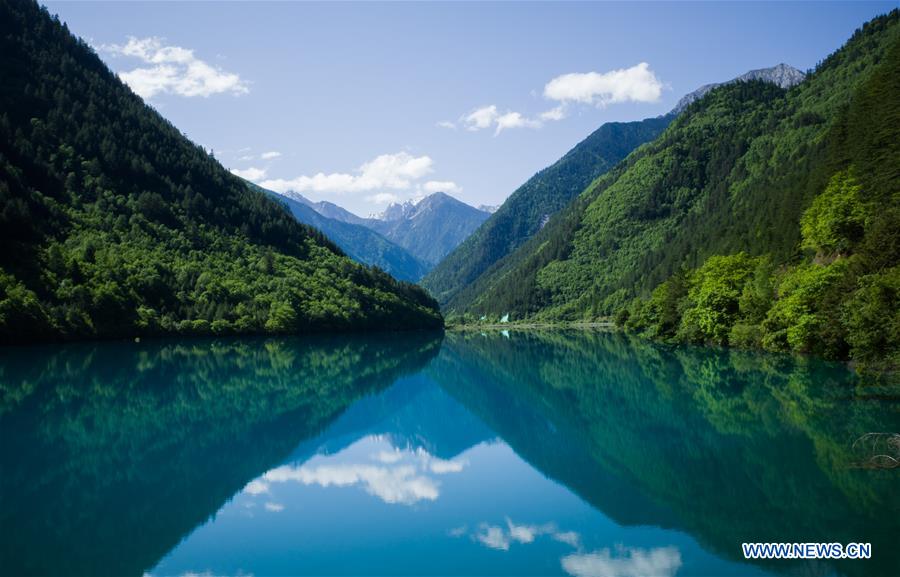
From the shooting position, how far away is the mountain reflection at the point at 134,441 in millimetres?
14664

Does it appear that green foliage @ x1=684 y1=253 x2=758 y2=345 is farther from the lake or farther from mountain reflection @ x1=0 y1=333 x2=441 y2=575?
mountain reflection @ x1=0 y1=333 x2=441 y2=575

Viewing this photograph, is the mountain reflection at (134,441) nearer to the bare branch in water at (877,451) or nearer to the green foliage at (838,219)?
the bare branch in water at (877,451)

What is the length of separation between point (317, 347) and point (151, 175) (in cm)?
7054

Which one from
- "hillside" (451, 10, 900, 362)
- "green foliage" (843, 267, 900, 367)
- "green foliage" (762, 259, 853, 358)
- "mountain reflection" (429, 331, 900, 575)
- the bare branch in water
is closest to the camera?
"mountain reflection" (429, 331, 900, 575)

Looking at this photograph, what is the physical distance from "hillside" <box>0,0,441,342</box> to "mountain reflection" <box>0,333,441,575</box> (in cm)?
2571

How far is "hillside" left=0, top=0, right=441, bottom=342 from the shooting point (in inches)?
3282

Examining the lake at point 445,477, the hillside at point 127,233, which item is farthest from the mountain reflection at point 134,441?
the hillside at point 127,233

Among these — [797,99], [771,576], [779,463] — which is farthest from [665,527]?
[797,99]

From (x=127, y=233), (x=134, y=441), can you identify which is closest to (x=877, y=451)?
(x=134, y=441)

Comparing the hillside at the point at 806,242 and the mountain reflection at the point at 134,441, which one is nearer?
the mountain reflection at the point at 134,441

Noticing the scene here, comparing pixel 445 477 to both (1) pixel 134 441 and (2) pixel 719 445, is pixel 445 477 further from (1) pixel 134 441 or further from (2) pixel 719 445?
(1) pixel 134 441

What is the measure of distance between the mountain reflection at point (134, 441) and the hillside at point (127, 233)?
84.4ft

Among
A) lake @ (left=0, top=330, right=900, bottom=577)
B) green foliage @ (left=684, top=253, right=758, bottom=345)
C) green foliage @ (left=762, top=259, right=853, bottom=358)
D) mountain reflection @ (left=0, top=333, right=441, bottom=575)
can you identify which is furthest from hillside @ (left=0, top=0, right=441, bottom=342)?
green foliage @ (left=762, top=259, right=853, bottom=358)

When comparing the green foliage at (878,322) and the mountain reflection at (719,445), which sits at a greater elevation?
the green foliage at (878,322)
